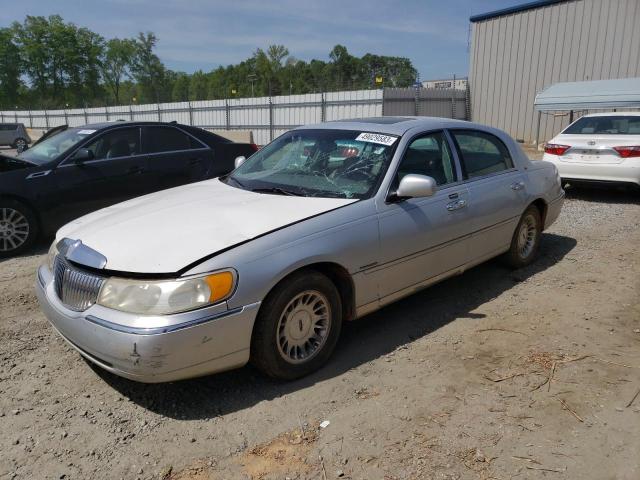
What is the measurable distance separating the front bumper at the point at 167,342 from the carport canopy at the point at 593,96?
1324 cm

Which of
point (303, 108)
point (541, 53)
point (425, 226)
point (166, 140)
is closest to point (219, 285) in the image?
point (425, 226)

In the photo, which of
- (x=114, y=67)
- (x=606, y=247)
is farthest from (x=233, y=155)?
(x=114, y=67)

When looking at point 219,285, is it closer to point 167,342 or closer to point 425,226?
point 167,342

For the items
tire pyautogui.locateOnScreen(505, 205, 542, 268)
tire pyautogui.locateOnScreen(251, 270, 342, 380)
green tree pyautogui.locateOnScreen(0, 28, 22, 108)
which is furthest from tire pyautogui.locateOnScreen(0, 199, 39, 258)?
green tree pyautogui.locateOnScreen(0, 28, 22, 108)

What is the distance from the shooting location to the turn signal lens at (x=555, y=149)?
915 centimetres

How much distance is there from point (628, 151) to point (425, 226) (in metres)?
6.12

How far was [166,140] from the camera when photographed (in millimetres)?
7520

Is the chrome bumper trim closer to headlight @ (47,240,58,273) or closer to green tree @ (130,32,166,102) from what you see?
headlight @ (47,240,58,273)

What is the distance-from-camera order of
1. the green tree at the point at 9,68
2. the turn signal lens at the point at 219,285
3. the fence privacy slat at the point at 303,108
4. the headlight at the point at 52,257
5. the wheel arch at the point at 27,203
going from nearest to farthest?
the turn signal lens at the point at 219,285, the headlight at the point at 52,257, the wheel arch at the point at 27,203, the fence privacy slat at the point at 303,108, the green tree at the point at 9,68

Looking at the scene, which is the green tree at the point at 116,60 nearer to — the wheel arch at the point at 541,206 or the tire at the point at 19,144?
the tire at the point at 19,144

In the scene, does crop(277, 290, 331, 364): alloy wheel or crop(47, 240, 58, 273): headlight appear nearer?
crop(277, 290, 331, 364): alloy wheel

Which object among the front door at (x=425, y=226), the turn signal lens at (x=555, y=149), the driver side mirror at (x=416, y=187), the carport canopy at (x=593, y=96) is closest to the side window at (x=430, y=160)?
the front door at (x=425, y=226)

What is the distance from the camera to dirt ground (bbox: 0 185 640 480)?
2584mm

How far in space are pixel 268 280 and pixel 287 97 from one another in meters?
21.5
